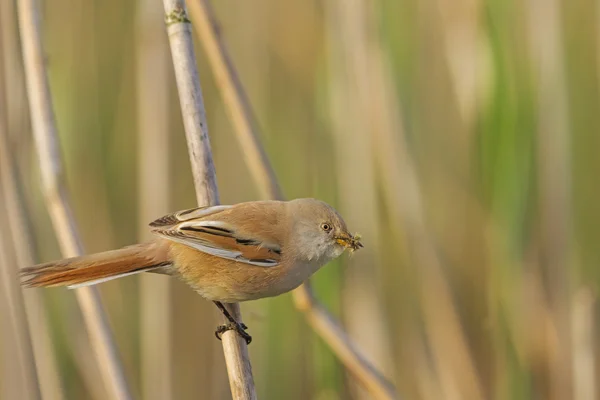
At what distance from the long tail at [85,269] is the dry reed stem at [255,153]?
1.41ft

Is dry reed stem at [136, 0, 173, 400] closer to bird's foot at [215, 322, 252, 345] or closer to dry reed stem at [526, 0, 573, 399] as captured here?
bird's foot at [215, 322, 252, 345]

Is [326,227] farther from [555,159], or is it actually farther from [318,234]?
[555,159]

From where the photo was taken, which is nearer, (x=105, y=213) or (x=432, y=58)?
(x=105, y=213)

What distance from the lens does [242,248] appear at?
5.79 ft

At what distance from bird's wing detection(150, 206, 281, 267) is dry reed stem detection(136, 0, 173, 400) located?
22.7 inches

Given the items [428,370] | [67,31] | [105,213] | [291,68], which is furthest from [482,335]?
[67,31]

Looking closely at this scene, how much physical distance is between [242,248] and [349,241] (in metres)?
0.26

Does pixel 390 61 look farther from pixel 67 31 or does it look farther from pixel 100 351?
pixel 100 351

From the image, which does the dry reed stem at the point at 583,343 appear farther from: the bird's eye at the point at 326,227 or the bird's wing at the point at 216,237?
the bird's wing at the point at 216,237

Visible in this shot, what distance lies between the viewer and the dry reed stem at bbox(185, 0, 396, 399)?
186cm

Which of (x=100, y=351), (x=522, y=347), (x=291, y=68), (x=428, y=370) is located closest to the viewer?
(x=100, y=351)

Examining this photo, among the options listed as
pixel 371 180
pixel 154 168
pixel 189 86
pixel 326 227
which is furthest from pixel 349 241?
pixel 154 168

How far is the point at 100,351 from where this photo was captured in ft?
5.34

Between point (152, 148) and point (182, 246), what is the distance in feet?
2.17
